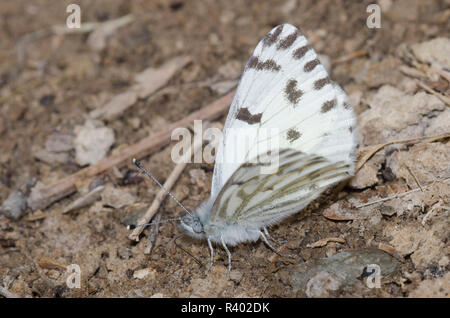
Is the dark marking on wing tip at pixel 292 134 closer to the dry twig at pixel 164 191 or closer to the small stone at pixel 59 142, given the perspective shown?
the dry twig at pixel 164 191

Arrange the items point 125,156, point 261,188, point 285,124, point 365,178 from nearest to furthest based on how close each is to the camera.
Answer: point 261,188 → point 285,124 → point 365,178 → point 125,156

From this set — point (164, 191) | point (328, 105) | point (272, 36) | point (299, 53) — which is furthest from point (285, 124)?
point (164, 191)

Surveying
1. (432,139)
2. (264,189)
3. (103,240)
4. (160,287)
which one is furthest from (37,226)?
(432,139)

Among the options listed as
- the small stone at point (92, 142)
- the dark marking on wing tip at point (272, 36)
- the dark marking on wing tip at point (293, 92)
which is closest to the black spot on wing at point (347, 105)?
the dark marking on wing tip at point (293, 92)

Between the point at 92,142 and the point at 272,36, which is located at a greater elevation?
the point at 272,36

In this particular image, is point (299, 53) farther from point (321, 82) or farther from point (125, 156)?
point (125, 156)

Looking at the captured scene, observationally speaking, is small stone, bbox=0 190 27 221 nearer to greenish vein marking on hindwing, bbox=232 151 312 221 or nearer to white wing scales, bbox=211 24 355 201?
white wing scales, bbox=211 24 355 201

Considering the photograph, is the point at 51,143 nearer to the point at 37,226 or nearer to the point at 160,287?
the point at 37,226
